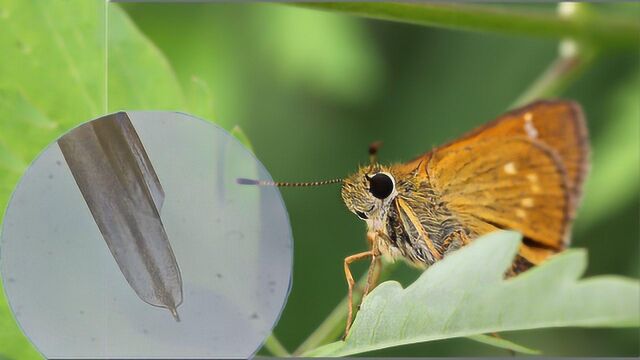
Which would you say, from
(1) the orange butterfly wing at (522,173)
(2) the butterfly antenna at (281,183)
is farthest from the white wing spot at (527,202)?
(2) the butterfly antenna at (281,183)

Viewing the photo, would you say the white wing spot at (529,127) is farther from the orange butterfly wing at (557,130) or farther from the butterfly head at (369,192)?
the butterfly head at (369,192)

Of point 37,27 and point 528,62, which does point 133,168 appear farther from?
point 528,62

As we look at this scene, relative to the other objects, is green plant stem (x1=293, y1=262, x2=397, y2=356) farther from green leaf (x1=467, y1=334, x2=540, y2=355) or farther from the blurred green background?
green leaf (x1=467, y1=334, x2=540, y2=355)

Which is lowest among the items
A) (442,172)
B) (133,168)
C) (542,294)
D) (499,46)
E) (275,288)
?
(542,294)

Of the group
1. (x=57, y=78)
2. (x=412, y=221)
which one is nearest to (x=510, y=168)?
(x=412, y=221)

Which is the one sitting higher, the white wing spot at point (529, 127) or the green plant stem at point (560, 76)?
the green plant stem at point (560, 76)

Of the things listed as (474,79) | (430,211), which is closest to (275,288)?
(430,211)
